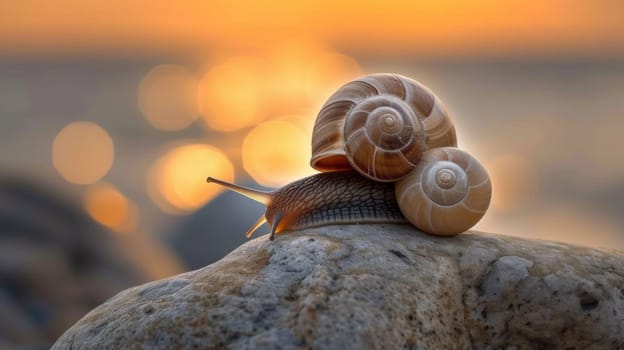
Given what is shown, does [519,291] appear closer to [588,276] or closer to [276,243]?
[588,276]

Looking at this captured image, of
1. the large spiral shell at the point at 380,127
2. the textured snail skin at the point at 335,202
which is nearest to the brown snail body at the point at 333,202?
the textured snail skin at the point at 335,202

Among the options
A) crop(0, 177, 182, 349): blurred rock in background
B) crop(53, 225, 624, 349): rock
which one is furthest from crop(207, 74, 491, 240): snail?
crop(0, 177, 182, 349): blurred rock in background

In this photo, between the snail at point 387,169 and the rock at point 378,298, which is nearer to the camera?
the rock at point 378,298

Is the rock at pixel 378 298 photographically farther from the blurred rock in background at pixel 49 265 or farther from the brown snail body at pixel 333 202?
the blurred rock in background at pixel 49 265

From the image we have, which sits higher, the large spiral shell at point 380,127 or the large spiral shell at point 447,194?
the large spiral shell at point 380,127

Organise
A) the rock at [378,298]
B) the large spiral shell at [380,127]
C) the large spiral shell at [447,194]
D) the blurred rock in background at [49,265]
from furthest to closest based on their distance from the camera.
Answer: the blurred rock in background at [49,265] → the large spiral shell at [380,127] → the large spiral shell at [447,194] → the rock at [378,298]

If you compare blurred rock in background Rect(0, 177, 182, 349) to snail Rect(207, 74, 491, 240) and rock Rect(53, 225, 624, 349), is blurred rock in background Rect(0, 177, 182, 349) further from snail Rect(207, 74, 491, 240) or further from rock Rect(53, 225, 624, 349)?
snail Rect(207, 74, 491, 240)

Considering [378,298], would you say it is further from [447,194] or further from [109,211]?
[109,211]
